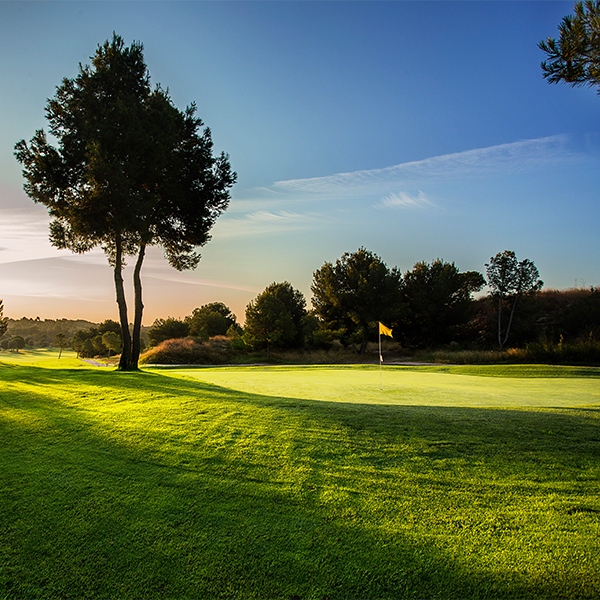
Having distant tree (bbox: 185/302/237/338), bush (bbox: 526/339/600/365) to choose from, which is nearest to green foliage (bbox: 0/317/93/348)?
distant tree (bbox: 185/302/237/338)

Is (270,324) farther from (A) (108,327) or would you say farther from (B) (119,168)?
(A) (108,327)

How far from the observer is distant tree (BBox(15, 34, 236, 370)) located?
16031 mm

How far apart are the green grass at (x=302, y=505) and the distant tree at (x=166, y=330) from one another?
41.4 meters

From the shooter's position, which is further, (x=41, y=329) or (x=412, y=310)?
(x=41, y=329)

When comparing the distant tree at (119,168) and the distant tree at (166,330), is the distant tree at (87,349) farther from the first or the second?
the distant tree at (119,168)

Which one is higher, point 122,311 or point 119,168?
point 119,168

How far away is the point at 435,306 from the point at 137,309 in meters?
29.9

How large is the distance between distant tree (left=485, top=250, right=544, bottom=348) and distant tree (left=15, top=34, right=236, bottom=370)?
2994 cm

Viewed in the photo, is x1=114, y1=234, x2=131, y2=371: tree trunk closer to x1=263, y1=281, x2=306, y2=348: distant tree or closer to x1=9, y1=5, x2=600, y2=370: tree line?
x1=9, y1=5, x2=600, y2=370: tree line

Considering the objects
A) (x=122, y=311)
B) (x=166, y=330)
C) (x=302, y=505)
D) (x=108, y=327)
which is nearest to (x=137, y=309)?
(x=122, y=311)

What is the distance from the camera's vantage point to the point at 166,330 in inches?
1799

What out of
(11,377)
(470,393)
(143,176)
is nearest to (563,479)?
(470,393)

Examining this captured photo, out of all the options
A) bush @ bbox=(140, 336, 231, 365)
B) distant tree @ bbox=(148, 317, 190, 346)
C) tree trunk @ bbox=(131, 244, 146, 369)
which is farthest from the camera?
distant tree @ bbox=(148, 317, 190, 346)

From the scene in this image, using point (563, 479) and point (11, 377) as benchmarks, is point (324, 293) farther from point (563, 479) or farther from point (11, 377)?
point (563, 479)
